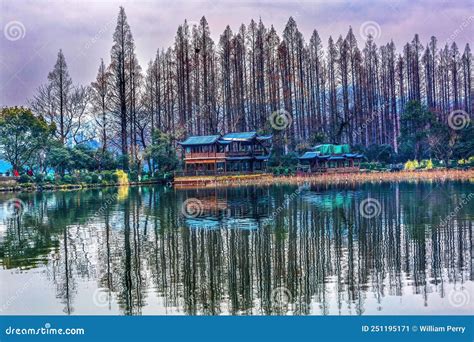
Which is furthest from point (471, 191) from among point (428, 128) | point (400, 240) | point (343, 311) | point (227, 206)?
point (428, 128)

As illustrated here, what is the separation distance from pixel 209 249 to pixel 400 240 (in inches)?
191

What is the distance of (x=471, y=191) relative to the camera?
98.9ft

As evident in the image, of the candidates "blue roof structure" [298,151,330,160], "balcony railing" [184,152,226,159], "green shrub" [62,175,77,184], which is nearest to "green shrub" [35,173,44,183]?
"green shrub" [62,175,77,184]

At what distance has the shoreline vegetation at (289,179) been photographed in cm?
4541

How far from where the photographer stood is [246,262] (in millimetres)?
13672
